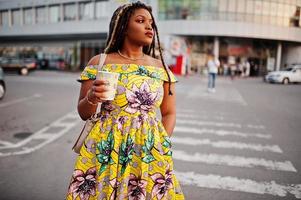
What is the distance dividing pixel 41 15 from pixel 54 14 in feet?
9.28

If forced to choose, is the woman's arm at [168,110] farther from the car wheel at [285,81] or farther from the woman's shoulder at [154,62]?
the car wheel at [285,81]

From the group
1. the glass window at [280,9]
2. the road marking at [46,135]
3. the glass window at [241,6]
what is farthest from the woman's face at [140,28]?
the glass window at [280,9]

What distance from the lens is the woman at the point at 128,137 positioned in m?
2.04

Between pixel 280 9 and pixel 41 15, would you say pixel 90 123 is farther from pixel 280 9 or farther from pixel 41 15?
pixel 41 15

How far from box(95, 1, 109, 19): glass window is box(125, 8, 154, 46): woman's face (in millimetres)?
40865

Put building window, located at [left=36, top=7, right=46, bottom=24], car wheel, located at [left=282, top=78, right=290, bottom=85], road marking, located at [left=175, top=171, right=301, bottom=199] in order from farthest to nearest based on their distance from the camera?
building window, located at [left=36, top=7, right=46, bottom=24]
car wheel, located at [left=282, top=78, right=290, bottom=85]
road marking, located at [left=175, top=171, right=301, bottom=199]

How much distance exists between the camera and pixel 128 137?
205cm

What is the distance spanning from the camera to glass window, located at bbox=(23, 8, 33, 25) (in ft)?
161

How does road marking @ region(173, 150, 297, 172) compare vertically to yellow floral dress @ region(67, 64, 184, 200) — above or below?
below

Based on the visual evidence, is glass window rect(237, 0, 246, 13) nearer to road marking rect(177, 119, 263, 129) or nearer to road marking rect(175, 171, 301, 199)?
road marking rect(177, 119, 263, 129)

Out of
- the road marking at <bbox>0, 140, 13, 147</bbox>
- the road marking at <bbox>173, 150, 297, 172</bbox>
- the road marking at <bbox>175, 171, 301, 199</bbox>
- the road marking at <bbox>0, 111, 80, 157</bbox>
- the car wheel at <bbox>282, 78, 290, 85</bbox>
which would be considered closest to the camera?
the road marking at <bbox>175, 171, 301, 199</bbox>

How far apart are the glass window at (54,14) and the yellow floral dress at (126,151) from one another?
156ft

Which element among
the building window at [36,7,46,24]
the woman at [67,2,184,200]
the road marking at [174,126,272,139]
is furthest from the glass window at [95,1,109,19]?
the woman at [67,2,184,200]

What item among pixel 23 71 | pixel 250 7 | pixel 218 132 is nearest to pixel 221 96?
pixel 218 132
